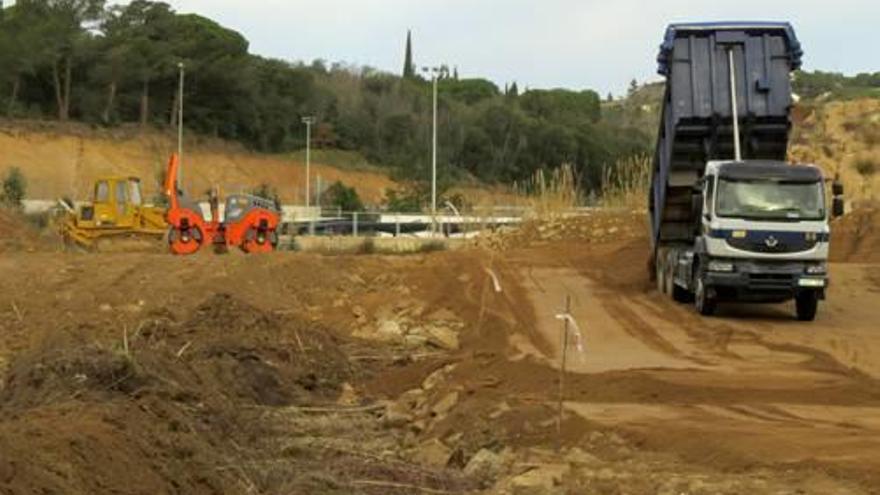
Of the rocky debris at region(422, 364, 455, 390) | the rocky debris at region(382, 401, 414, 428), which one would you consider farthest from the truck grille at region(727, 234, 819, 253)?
the rocky debris at region(382, 401, 414, 428)

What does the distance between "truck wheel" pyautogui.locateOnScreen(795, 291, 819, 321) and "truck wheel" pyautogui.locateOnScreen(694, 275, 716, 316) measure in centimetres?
152

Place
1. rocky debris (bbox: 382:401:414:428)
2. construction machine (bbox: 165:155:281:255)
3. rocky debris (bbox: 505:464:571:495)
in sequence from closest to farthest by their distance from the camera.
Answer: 1. rocky debris (bbox: 505:464:571:495)
2. rocky debris (bbox: 382:401:414:428)
3. construction machine (bbox: 165:155:281:255)

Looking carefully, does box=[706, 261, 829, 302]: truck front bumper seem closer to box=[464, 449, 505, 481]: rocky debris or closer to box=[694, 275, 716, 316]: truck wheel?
box=[694, 275, 716, 316]: truck wheel

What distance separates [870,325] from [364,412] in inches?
443

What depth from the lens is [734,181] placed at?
2180 cm

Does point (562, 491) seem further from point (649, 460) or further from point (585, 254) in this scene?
point (585, 254)

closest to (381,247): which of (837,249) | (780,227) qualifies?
(837,249)

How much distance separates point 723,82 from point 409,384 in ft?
33.2

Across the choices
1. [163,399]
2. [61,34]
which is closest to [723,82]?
[163,399]

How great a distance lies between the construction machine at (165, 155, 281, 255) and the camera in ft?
116

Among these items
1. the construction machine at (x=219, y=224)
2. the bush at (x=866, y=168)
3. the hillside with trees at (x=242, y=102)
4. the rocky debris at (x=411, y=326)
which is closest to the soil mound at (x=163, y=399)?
the rocky debris at (x=411, y=326)

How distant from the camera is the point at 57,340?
1598cm

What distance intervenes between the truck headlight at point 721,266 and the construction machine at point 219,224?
1704 centimetres

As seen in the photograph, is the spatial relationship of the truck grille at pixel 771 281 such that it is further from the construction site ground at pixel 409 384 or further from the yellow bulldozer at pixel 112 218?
the yellow bulldozer at pixel 112 218
